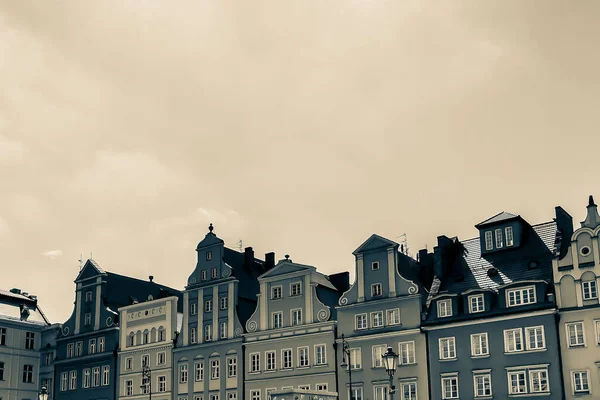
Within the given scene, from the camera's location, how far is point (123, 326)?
78.4 metres

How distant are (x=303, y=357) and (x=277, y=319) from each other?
442 cm

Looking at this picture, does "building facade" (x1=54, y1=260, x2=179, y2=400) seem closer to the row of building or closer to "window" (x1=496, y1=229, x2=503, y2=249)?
the row of building

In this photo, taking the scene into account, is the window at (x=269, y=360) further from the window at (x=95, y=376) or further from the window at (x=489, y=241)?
the window at (x=95, y=376)

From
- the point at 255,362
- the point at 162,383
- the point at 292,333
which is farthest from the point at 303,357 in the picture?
the point at 162,383

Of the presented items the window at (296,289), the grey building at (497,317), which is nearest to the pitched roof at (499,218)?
the grey building at (497,317)

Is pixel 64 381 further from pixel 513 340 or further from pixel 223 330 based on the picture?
pixel 513 340

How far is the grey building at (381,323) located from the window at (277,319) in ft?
18.9

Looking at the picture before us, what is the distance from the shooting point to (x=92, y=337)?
265 ft

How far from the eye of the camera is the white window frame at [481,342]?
57.0 metres

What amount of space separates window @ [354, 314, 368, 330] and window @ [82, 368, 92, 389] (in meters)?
31.3

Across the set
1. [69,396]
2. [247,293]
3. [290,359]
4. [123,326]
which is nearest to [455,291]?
[290,359]

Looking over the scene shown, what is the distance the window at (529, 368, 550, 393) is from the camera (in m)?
53.8

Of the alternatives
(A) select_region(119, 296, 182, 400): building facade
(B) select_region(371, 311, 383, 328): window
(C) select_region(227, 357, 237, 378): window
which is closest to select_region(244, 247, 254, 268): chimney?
(A) select_region(119, 296, 182, 400): building facade

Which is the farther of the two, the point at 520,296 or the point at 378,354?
the point at 378,354
